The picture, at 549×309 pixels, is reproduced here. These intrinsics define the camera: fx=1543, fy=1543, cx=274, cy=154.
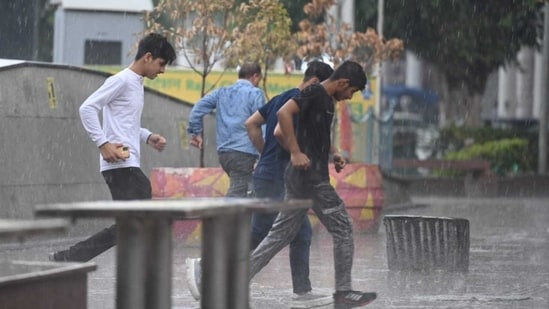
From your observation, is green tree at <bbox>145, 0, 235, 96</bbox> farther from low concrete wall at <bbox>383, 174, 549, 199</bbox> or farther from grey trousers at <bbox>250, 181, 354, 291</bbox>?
low concrete wall at <bbox>383, 174, 549, 199</bbox>

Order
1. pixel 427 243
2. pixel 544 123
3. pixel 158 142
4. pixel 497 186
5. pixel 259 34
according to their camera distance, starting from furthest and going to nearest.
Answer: pixel 544 123
pixel 497 186
pixel 259 34
pixel 427 243
pixel 158 142

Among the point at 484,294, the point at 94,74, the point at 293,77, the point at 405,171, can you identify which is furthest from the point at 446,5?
the point at 484,294

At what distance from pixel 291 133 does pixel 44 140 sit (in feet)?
21.0

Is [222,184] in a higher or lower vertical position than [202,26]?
lower

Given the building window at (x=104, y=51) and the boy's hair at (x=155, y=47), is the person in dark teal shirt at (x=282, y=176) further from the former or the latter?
the building window at (x=104, y=51)

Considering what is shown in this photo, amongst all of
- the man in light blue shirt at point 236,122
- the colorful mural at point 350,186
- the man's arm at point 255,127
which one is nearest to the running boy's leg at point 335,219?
the man's arm at point 255,127

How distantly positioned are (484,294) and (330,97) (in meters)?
1.86

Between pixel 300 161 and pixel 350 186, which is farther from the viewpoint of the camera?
pixel 350 186

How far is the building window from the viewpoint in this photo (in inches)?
888

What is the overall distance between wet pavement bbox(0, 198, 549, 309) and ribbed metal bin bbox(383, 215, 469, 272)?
0.13 metres

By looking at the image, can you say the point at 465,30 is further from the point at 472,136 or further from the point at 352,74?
the point at 352,74

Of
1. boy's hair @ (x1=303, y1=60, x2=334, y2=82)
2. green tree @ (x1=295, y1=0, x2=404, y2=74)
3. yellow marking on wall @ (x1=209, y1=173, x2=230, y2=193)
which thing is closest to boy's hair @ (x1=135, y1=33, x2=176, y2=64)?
boy's hair @ (x1=303, y1=60, x2=334, y2=82)

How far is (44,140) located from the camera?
15.2m

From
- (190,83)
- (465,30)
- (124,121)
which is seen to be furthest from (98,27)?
(124,121)
